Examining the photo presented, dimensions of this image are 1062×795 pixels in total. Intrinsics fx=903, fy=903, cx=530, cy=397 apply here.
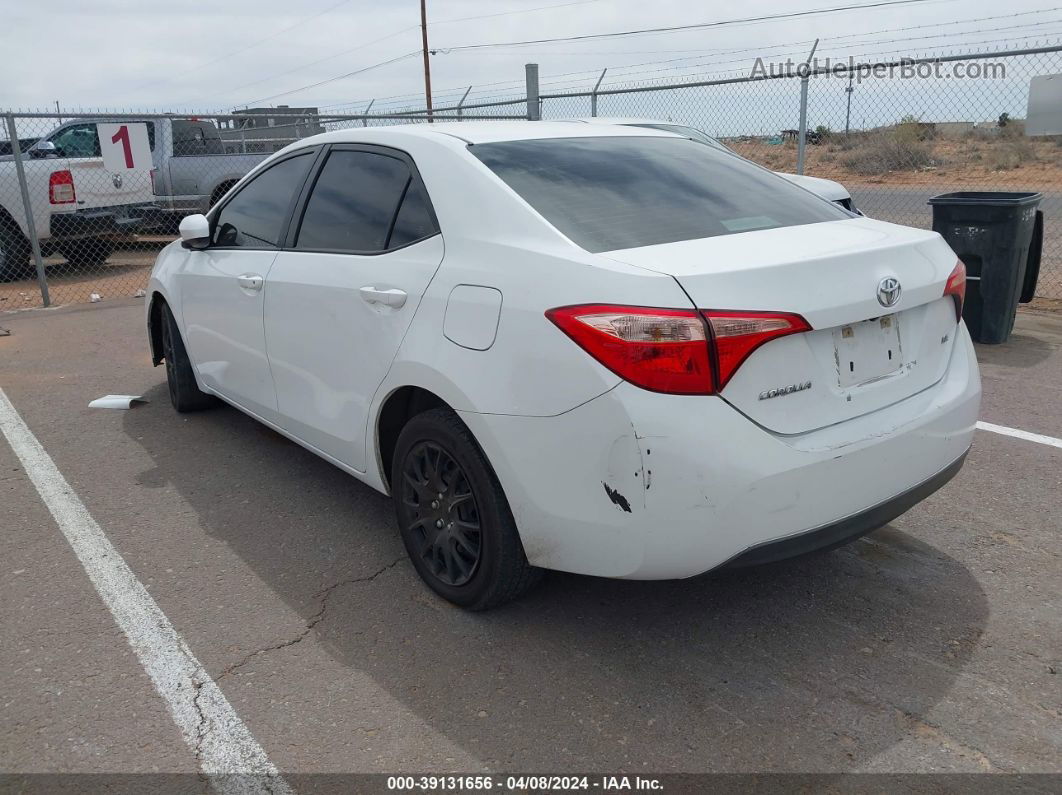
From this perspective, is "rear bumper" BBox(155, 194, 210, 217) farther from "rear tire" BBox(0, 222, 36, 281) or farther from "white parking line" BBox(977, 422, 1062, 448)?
"white parking line" BBox(977, 422, 1062, 448)

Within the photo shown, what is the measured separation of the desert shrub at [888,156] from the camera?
30422 millimetres

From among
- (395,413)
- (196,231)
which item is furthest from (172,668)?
(196,231)

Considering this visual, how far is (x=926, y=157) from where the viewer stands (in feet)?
105

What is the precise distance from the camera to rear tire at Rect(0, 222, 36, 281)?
1130 cm

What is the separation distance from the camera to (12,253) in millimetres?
11438

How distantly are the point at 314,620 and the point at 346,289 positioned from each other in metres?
1.24

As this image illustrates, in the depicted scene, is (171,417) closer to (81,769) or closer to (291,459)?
(291,459)

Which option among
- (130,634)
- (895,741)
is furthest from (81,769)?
(895,741)

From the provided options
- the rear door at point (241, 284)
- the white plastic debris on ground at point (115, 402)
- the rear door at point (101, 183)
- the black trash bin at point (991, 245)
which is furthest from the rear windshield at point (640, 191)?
the rear door at point (101, 183)

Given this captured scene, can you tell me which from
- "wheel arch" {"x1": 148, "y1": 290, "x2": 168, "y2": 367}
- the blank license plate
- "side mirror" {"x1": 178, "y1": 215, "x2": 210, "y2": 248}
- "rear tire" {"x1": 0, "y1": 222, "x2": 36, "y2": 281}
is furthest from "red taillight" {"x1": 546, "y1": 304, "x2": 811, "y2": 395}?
"rear tire" {"x1": 0, "y1": 222, "x2": 36, "y2": 281}

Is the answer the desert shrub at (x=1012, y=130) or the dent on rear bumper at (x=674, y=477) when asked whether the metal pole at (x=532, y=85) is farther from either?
the desert shrub at (x=1012, y=130)

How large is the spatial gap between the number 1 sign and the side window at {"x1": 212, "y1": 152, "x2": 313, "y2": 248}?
274 inches

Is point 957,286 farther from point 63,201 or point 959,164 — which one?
A: point 959,164

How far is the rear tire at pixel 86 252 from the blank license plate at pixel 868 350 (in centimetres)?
1221
